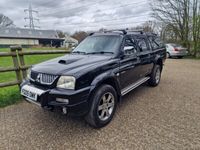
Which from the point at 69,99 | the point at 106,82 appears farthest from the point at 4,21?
the point at 69,99

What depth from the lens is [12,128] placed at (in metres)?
3.24

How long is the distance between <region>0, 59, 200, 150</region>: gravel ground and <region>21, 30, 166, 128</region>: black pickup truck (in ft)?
1.14

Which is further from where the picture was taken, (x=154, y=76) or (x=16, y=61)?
(x=154, y=76)

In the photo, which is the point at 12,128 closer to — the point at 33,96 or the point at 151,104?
the point at 33,96

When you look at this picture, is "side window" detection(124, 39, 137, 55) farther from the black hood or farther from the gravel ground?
the gravel ground

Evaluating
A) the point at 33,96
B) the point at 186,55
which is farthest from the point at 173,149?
the point at 186,55

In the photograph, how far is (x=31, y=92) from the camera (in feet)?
9.75

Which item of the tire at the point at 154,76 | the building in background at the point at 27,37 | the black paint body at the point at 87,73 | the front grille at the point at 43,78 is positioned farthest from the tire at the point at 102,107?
the building in background at the point at 27,37

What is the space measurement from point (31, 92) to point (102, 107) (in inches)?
51.0

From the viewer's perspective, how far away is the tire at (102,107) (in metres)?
2.96

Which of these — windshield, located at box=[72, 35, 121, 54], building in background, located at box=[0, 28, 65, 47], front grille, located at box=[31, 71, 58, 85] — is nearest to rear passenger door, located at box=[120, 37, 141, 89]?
windshield, located at box=[72, 35, 121, 54]

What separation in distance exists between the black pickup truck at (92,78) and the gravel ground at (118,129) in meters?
0.35

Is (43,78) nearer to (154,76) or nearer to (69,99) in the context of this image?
(69,99)

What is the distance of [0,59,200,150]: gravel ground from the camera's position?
2740mm
